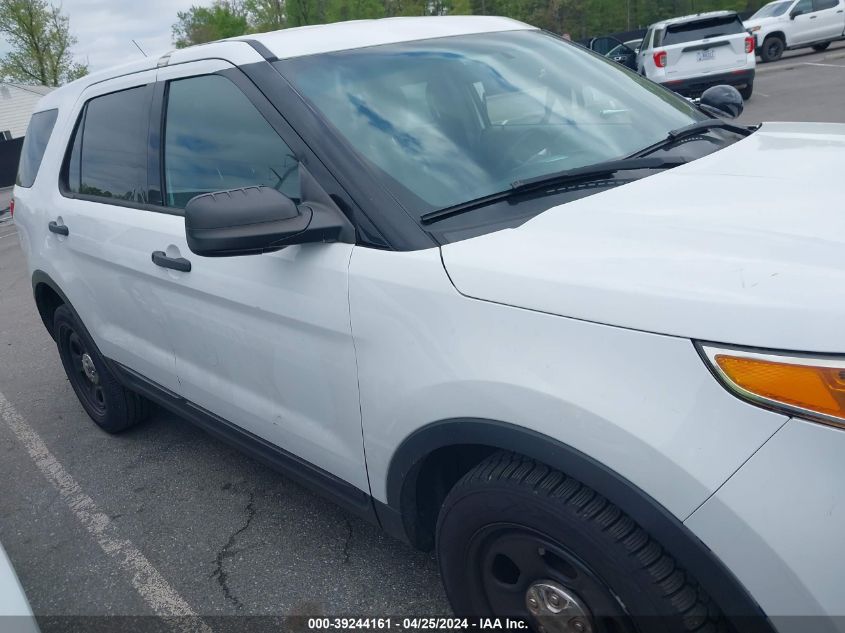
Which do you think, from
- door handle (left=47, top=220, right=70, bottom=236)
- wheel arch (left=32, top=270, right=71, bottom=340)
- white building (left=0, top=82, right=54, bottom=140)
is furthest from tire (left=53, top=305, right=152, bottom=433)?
white building (left=0, top=82, right=54, bottom=140)

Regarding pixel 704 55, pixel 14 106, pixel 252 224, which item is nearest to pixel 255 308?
pixel 252 224

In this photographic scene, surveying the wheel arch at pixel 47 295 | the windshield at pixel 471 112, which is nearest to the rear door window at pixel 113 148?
the wheel arch at pixel 47 295

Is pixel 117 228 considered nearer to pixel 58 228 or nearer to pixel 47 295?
pixel 58 228

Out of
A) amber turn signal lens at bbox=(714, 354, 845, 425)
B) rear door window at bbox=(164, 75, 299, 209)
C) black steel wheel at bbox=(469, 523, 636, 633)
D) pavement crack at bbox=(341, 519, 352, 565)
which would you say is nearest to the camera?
amber turn signal lens at bbox=(714, 354, 845, 425)

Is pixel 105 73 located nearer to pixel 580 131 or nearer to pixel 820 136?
pixel 580 131

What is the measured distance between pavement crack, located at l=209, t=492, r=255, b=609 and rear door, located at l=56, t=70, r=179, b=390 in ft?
2.06

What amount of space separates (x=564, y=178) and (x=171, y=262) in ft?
4.77

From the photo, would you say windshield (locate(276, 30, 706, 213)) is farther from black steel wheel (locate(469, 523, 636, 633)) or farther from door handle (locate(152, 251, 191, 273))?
black steel wheel (locate(469, 523, 636, 633))

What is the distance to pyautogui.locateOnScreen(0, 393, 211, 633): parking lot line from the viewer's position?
9.35 ft

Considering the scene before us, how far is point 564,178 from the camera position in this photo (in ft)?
7.59

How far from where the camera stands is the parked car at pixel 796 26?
22484 mm

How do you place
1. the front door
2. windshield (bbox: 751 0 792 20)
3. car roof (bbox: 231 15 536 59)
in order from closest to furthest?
1. the front door
2. car roof (bbox: 231 15 536 59)
3. windshield (bbox: 751 0 792 20)

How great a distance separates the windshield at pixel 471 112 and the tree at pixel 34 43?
2282 inches

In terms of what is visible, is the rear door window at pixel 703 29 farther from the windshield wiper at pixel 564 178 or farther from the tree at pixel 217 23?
the tree at pixel 217 23
